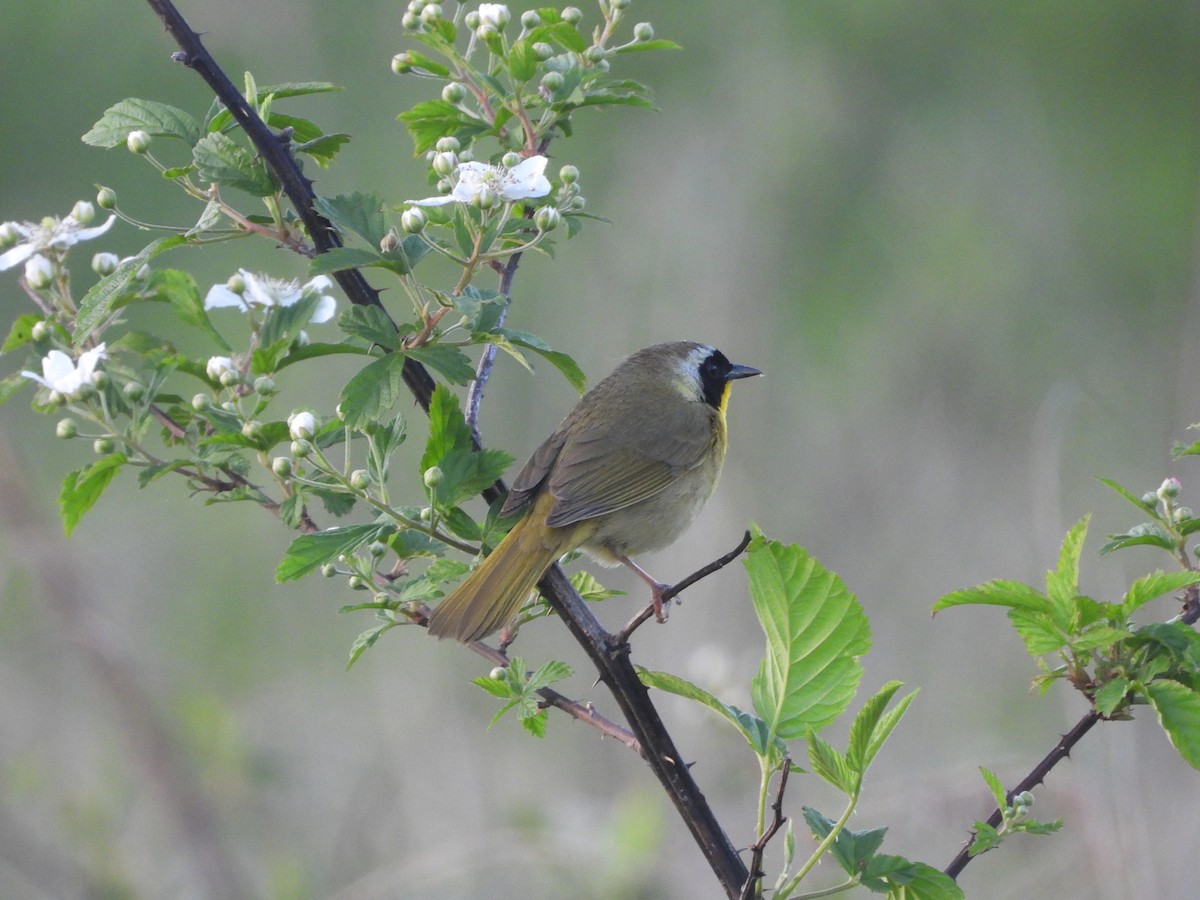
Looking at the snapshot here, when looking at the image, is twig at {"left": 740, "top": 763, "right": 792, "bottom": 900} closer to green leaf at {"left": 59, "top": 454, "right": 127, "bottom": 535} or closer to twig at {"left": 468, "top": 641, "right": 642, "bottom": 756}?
twig at {"left": 468, "top": 641, "right": 642, "bottom": 756}

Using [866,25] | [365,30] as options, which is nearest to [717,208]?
[866,25]

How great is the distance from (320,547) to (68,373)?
0.44 meters

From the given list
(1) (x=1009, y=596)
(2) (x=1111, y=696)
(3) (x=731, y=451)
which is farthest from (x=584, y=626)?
(3) (x=731, y=451)

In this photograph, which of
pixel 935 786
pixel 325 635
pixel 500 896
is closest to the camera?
pixel 935 786

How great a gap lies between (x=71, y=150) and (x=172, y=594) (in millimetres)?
4444

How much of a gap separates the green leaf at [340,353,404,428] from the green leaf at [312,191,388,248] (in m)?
0.17

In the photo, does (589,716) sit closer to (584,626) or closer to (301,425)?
(584,626)

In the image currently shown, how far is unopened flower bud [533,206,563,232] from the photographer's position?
196 centimetres

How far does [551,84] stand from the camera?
7.00 ft

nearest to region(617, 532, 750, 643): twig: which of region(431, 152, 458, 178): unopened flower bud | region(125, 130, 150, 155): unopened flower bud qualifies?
region(431, 152, 458, 178): unopened flower bud

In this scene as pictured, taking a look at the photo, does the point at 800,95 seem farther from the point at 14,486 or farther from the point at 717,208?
the point at 14,486

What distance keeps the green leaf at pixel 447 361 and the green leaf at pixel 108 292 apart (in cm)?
37

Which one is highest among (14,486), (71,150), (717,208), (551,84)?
(71,150)

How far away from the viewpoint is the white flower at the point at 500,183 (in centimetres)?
185
